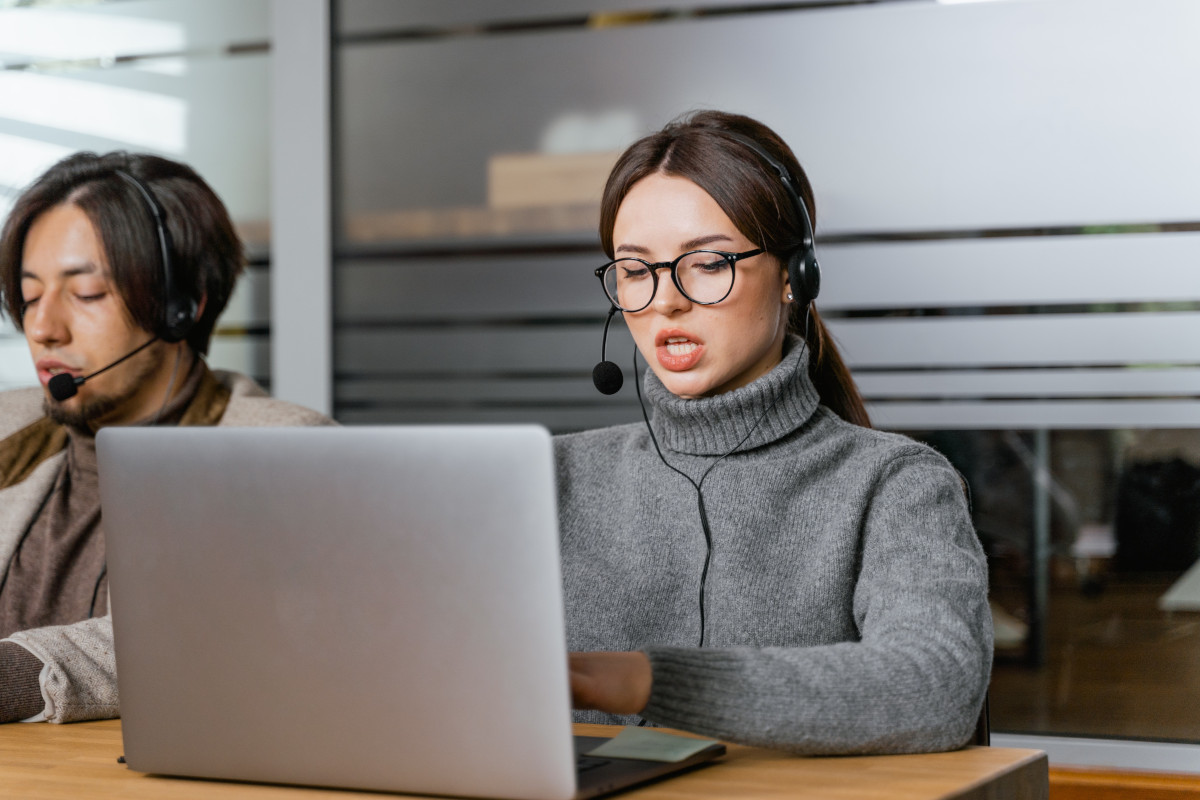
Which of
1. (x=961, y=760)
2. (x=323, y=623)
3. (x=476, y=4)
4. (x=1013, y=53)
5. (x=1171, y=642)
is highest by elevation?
(x=476, y=4)

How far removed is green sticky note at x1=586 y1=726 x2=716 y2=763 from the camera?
2.89 ft

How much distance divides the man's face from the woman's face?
31.4 inches

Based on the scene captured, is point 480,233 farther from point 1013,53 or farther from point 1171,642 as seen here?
point 1171,642

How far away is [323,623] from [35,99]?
2.41m

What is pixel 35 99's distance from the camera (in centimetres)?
277

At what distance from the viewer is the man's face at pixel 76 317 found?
5.52 feet

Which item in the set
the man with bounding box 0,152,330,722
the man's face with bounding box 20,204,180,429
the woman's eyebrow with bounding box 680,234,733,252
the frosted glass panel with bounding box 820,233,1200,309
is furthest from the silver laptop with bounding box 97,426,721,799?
the frosted glass panel with bounding box 820,233,1200,309

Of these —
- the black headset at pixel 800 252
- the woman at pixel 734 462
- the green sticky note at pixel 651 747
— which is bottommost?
the green sticky note at pixel 651 747

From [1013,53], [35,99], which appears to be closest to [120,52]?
[35,99]

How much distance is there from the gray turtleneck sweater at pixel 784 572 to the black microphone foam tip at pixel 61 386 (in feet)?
2.28

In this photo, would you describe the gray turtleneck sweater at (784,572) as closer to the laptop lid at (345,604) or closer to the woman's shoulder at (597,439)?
the woman's shoulder at (597,439)

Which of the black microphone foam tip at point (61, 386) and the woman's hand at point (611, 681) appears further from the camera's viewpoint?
the black microphone foam tip at point (61, 386)

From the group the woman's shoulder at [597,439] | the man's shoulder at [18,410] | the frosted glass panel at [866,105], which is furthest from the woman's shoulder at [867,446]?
the man's shoulder at [18,410]

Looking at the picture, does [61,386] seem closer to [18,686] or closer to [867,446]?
[18,686]
